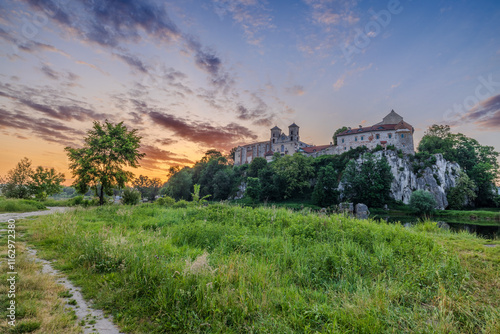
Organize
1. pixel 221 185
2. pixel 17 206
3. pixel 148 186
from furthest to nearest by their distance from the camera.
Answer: pixel 148 186
pixel 221 185
pixel 17 206

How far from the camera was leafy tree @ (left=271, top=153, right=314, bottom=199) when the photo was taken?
197 feet

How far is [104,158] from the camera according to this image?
19828mm

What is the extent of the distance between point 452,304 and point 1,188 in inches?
1531

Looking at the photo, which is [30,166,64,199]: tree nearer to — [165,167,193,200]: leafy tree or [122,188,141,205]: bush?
[122,188,141,205]: bush

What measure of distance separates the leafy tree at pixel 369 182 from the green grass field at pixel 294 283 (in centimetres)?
4683

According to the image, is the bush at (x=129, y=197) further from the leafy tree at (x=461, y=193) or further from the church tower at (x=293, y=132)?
the church tower at (x=293, y=132)

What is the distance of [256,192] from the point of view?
60.3m

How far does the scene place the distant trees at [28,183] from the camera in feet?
81.6

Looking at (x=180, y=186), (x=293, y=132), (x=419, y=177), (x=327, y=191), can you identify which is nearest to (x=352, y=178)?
(x=327, y=191)

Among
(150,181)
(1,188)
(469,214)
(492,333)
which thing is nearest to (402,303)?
(492,333)

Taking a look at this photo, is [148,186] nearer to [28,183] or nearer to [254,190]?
[254,190]

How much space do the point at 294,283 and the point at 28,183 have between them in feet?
115

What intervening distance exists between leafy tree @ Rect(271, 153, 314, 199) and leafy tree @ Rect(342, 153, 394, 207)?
10.9 meters

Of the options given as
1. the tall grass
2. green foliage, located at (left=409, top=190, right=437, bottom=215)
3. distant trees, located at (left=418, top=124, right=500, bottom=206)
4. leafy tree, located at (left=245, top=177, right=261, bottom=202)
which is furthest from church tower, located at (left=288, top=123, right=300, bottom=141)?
the tall grass
